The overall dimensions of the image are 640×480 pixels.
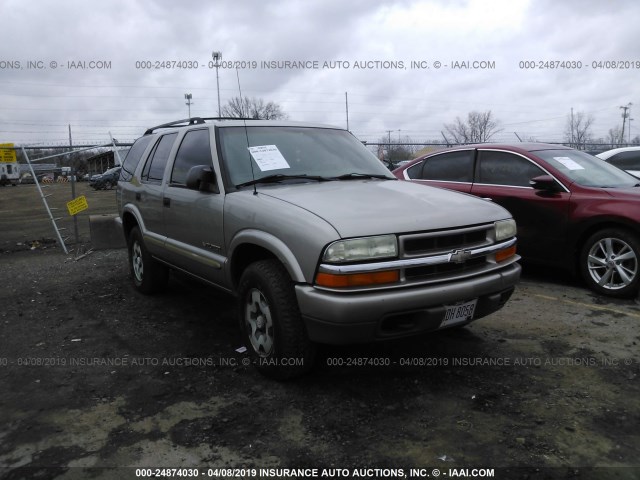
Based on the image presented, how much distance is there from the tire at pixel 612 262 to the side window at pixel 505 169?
100cm

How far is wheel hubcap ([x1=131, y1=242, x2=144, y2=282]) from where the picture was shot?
5795mm

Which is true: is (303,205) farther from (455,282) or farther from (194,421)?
(194,421)

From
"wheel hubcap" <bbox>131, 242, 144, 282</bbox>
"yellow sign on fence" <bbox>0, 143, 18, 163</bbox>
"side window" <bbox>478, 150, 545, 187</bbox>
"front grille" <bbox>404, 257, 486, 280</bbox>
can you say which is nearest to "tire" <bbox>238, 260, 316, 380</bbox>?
"front grille" <bbox>404, 257, 486, 280</bbox>

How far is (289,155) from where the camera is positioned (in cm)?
414

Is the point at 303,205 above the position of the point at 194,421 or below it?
above

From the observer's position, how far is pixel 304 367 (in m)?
3.34

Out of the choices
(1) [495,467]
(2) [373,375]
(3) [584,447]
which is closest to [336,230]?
(2) [373,375]

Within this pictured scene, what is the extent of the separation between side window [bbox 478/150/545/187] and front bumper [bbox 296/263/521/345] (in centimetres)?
314

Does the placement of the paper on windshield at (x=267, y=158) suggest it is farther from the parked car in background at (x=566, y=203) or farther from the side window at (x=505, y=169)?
the side window at (x=505, y=169)

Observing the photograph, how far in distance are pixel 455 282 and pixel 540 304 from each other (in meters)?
2.37

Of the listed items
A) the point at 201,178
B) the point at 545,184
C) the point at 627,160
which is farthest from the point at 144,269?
the point at 627,160

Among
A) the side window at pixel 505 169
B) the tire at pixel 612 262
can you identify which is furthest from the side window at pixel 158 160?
the tire at pixel 612 262

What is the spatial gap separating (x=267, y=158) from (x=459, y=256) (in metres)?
1.68

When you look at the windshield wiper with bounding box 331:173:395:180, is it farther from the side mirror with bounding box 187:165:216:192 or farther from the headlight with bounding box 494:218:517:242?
the headlight with bounding box 494:218:517:242
